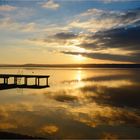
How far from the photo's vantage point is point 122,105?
25953 millimetres

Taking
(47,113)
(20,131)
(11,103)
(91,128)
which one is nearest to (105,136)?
(91,128)

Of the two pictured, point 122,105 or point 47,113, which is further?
point 122,105

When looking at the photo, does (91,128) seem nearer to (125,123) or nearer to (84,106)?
(125,123)

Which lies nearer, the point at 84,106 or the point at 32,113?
the point at 32,113

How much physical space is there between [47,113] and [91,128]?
17.0 ft

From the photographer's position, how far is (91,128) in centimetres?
1706

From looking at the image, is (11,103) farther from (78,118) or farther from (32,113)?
(78,118)

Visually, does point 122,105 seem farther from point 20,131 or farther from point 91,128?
point 20,131

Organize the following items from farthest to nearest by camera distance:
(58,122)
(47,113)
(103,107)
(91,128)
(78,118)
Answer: (103,107) < (47,113) < (78,118) < (58,122) < (91,128)

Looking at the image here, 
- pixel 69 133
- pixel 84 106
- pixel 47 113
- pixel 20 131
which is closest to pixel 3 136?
pixel 20 131

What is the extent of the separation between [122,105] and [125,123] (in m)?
7.65

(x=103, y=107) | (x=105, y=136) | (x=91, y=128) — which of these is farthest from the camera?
(x=103, y=107)

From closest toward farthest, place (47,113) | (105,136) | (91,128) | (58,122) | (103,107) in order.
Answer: (105,136) < (91,128) < (58,122) < (47,113) < (103,107)

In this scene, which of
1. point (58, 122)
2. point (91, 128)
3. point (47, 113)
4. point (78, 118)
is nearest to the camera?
point (91, 128)
